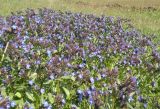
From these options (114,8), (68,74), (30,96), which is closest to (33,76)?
(30,96)

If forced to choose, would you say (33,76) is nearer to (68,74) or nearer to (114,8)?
(68,74)

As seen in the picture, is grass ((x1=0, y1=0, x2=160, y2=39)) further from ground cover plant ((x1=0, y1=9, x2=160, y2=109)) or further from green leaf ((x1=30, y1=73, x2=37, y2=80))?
green leaf ((x1=30, y1=73, x2=37, y2=80))

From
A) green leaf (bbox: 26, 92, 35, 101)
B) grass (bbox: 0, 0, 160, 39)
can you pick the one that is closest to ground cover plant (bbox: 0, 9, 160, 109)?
green leaf (bbox: 26, 92, 35, 101)

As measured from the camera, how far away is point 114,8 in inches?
1051

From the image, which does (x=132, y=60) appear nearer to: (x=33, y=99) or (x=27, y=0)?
(x=33, y=99)

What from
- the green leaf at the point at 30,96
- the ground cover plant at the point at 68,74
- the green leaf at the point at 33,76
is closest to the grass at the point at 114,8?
the ground cover plant at the point at 68,74

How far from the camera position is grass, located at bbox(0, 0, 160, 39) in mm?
17689

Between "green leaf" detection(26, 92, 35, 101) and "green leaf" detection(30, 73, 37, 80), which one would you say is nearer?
"green leaf" detection(26, 92, 35, 101)

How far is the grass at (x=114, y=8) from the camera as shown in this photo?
1769cm

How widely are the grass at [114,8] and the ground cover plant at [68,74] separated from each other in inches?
275

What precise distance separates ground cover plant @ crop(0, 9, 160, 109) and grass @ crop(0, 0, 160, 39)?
6.97 m

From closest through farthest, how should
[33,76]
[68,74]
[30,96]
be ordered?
[30,96] < [33,76] < [68,74]

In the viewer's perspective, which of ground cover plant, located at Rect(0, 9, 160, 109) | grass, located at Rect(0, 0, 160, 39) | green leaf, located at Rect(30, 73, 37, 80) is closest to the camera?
ground cover plant, located at Rect(0, 9, 160, 109)

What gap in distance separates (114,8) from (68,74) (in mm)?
21115
